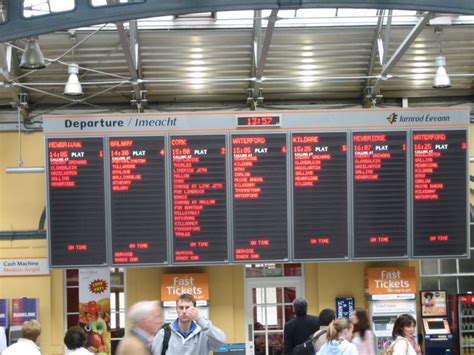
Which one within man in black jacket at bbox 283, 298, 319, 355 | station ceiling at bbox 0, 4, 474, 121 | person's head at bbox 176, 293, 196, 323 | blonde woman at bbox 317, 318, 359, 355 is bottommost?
man in black jacket at bbox 283, 298, 319, 355

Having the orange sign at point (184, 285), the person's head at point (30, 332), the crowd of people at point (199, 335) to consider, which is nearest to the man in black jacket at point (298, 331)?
the crowd of people at point (199, 335)

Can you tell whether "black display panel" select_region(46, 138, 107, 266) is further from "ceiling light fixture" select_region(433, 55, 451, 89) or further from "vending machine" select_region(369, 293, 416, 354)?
"ceiling light fixture" select_region(433, 55, 451, 89)

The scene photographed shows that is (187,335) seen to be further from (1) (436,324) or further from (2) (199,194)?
(1) (436,324)

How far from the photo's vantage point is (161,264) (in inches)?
518

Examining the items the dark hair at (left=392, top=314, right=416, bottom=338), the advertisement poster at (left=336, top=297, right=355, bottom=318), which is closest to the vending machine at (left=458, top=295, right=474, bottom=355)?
the advertisement poster at (left=336, top=297, right=355, bottom=318)

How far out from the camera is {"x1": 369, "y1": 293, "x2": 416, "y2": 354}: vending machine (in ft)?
46.6

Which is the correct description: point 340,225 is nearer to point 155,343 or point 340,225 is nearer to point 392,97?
point 392,97

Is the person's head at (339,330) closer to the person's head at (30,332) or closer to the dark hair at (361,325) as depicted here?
the dark hair at (361,325)

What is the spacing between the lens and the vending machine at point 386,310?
46.6 feet

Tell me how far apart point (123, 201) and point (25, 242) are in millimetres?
2414

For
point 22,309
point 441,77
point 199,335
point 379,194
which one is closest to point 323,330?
point 199,335

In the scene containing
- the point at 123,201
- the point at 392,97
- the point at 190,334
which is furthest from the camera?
the point at 392,97

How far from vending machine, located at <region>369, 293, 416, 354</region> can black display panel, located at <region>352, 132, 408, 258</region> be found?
1200 mm

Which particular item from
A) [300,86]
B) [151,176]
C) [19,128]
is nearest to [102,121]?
[151,176]
